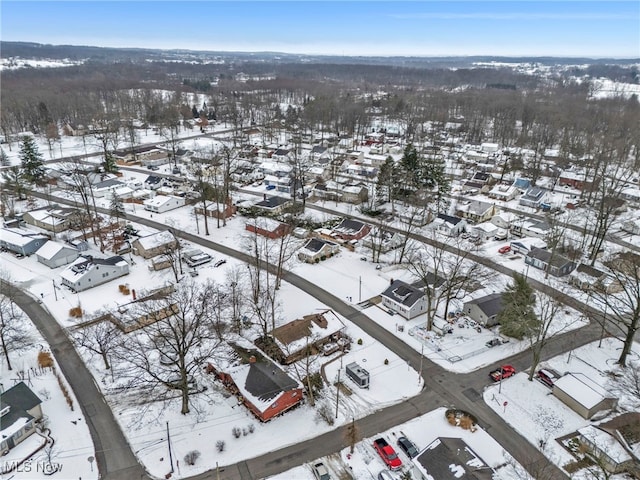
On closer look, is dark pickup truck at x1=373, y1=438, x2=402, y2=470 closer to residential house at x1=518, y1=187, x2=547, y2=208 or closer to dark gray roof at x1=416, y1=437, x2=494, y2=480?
dark gray roof at x1=416, y1=437, x2=494, y2=480

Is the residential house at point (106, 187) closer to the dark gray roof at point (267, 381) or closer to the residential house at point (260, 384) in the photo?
the residential house at point (260, 384)

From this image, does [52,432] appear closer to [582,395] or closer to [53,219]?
[582,395]

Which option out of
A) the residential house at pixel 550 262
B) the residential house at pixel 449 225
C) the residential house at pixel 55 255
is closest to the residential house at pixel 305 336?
the residential house at pixel 550 262

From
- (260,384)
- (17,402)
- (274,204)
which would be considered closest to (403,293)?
(260,384)

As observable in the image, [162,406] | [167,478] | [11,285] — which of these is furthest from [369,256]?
[11,285]

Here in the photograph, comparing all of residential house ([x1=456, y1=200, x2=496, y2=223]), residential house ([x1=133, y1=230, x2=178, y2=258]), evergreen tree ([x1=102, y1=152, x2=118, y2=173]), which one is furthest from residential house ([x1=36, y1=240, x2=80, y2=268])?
residential house ([x1=456, y1=200, x2=496, y2=223])
